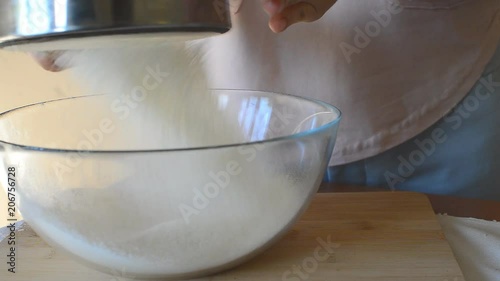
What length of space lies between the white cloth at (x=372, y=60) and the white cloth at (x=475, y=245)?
0.18 m

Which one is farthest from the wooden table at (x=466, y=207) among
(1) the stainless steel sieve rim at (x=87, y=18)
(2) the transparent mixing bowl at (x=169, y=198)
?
(1) the stainless steel sieve rim at (x=87, y=18)

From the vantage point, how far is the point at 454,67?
65cm

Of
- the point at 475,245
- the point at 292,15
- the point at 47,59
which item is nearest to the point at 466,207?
the point at 475,245

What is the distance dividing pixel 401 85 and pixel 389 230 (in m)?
0.24

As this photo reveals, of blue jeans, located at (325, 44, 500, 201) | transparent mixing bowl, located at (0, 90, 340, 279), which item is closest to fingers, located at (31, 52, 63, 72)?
transparent mixing bowl, located at (0, 90, 340, 279)

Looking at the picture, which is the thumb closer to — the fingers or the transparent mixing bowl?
the transparent mixing bowl

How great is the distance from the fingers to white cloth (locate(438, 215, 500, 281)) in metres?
0.38

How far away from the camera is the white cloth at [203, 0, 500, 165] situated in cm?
64

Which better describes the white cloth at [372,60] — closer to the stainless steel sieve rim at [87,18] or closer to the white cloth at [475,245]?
the white cloth at [475,245]

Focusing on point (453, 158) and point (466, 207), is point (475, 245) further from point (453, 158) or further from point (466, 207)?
point (453, 158)

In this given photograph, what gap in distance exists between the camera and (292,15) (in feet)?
1.55

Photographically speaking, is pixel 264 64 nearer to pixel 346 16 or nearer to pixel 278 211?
pixel 346 16

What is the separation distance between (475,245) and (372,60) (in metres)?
0.26

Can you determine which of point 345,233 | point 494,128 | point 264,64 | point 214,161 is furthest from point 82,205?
point 494,128
